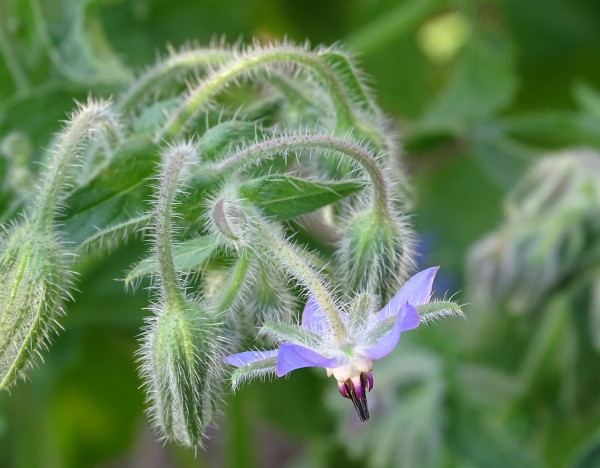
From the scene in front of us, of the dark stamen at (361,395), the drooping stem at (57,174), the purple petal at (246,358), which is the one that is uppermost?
the drooping stem at (57,174)

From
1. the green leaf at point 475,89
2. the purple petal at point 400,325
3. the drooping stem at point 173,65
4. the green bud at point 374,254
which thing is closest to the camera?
the purple petal at point 400,325

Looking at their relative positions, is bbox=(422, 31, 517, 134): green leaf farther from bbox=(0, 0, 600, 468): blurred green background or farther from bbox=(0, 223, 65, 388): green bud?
bbox=(0, 223, 65, 388): green bud

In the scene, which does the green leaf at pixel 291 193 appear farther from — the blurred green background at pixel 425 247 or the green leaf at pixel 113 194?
the blurred green background at pixel 425 247

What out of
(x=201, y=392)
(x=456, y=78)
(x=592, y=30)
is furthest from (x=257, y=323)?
(x=592, y=30)

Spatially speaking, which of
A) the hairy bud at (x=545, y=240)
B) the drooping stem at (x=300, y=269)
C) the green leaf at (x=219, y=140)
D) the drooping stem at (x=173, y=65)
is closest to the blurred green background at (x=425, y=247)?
the hairy bud at (x=545, y=240)

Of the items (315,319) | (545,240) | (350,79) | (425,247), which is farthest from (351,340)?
(425,247)

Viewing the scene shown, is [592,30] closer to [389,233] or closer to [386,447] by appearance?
[386,447]
